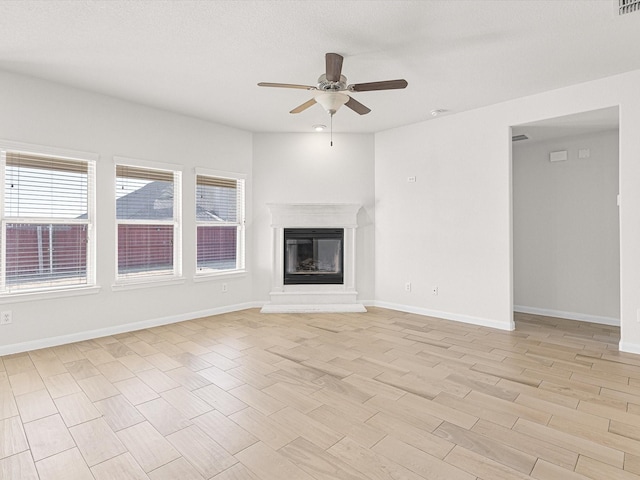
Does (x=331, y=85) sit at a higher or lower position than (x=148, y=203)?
higher

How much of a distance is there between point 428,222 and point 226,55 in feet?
11.1

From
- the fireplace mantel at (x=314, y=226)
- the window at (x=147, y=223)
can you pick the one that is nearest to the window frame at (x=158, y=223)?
the window at (x=147, y=223)

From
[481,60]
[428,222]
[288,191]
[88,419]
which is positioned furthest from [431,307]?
[88,419]

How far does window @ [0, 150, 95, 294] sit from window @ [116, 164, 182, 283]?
34 centimetres

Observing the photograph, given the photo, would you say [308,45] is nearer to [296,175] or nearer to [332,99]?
[332,99]

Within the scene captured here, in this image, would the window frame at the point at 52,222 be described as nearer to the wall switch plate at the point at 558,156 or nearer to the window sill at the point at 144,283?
the window sill at the point at 144,283

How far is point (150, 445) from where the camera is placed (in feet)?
6.41

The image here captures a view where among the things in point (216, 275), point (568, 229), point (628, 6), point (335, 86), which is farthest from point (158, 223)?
point (568, 229)

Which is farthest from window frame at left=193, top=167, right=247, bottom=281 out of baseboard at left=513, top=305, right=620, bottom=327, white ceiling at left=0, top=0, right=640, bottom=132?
baseboard at left=513, top=305, right=620, bottom=327

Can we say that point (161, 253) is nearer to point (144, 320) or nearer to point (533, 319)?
point (144, 320)

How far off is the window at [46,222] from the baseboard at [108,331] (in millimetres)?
541

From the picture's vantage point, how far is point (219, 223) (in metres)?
5.20

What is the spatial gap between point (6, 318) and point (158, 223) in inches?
70.6

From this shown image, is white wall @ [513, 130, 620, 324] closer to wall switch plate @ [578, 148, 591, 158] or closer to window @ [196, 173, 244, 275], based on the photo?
wall switch plate @ [578, 148, 591, 158]
